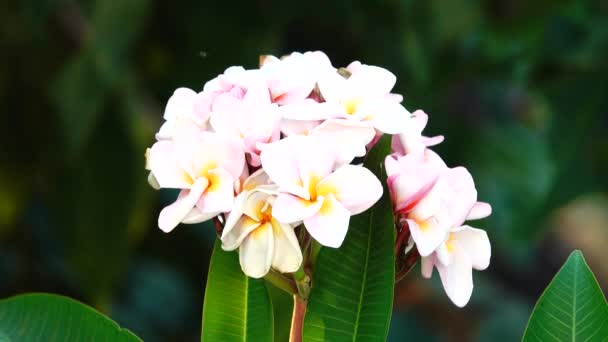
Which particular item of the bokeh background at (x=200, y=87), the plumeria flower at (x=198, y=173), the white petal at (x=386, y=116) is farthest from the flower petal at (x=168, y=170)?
the bokeh background at (x=200, y=87)

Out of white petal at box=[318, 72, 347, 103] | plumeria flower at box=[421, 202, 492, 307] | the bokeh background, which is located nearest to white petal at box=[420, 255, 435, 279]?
plumeria flower at box=[421, 202, 492, 307]

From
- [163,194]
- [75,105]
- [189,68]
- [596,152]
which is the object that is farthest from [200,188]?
[163,194]

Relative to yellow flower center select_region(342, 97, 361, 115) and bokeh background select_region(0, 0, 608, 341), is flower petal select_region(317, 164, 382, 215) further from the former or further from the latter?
bokeh background select_region(0, 0, 608, 341)

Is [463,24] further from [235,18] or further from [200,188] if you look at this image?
[200,188]

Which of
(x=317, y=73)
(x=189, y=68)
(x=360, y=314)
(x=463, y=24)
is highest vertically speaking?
(x=463, y=24)

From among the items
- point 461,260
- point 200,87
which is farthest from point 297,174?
point 200,87

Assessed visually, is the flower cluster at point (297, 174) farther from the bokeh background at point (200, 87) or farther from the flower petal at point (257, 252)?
the bokeh background at point (200, 87)
